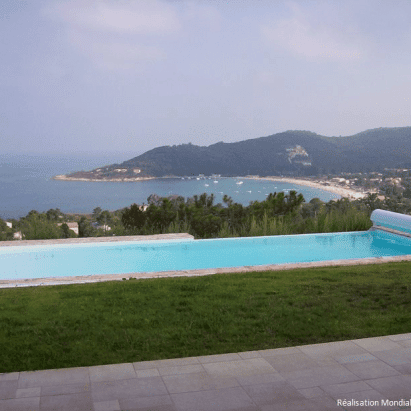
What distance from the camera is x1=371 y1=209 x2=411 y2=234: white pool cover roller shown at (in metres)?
8.30

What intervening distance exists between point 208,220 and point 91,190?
847 cm

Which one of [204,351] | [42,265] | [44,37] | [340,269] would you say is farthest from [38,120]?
[204,351]

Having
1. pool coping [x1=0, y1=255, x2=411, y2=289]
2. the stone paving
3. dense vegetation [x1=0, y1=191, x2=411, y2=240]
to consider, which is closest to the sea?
dense vegetation [x1=0, y1=191, x2=411, y2=240]

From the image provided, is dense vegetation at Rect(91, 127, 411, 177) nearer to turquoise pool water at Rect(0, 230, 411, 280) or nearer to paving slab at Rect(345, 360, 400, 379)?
turquoise pool water at Rect(0, 230, 411, 280)

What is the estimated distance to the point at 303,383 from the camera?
2.73m

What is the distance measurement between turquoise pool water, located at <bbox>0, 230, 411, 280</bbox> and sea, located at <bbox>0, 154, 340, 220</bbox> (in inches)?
73.4

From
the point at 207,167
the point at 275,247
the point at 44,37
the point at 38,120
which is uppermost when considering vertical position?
the point at 44,37

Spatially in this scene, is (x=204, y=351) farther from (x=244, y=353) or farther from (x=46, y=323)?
(x=46, y=323)

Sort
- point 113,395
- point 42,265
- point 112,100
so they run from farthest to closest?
point 112,100
point 42,265
point 113,395

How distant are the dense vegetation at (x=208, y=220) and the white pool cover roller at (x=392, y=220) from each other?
0.41 meters

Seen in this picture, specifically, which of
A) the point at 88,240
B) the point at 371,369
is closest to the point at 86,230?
the point at 88,240

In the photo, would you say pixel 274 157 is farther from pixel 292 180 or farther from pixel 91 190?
pixel 91 190

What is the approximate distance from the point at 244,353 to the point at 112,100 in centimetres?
2055

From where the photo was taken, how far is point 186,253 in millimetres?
7770
